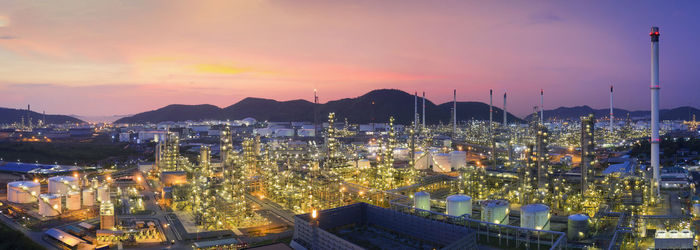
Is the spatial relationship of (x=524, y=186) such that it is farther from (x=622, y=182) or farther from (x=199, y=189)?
(x=199, y=189)

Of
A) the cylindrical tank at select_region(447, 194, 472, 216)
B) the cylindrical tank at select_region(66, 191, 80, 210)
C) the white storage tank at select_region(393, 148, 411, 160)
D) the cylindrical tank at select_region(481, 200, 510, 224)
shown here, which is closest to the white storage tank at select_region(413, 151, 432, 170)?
the white storage tank at select_region(393, 148, 411, 160)

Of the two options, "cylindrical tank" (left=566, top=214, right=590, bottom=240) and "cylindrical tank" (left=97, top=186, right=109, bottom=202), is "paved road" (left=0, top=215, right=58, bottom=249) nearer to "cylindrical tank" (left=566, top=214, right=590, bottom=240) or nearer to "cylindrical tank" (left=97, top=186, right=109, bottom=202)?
"cylindrical tank" (left=97, top=186, right=109, bottom=202)

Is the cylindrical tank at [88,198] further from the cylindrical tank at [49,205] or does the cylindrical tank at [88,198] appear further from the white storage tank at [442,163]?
the white storage tank at [442,163]

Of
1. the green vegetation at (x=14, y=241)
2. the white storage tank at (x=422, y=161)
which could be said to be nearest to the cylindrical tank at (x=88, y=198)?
the green vegetation at (x=14, y=241)

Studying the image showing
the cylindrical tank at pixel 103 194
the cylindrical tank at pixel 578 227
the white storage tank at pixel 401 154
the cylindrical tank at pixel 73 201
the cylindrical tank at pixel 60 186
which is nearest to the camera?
the cylindrical tank at pixel 578 227

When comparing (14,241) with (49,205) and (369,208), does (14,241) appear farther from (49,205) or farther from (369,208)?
(369,208)

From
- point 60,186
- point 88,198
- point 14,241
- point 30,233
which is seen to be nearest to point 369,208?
point 14,241

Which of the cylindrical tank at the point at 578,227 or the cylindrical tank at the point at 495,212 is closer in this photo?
the cylindrical tank at the point at 578,227
